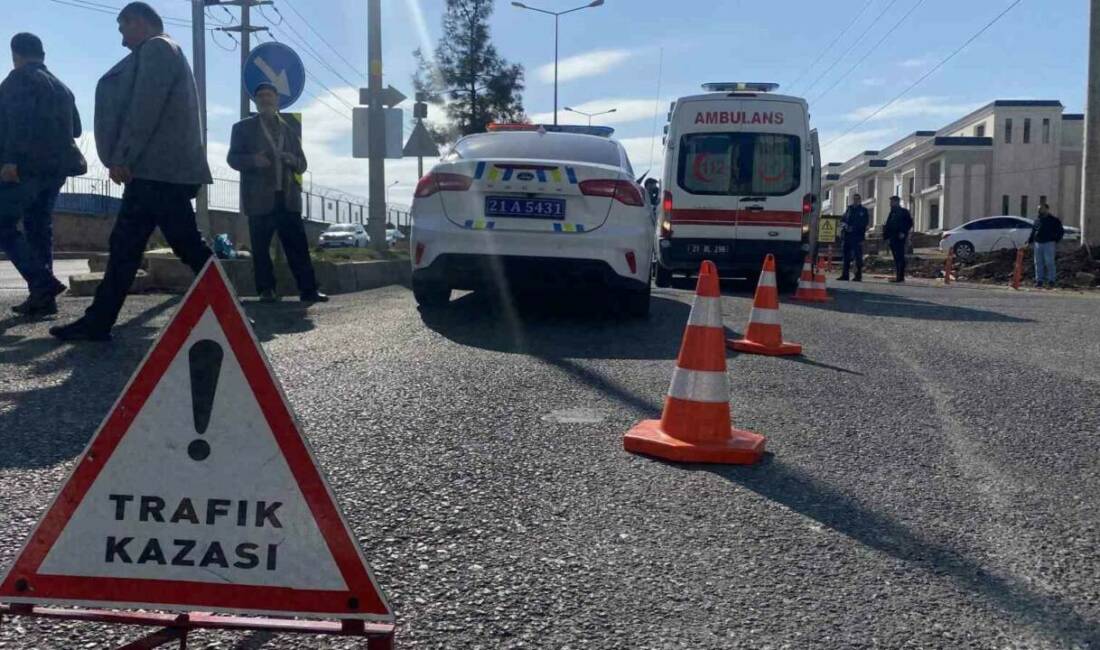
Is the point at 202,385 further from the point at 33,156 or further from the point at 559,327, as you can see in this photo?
the point at 559,327

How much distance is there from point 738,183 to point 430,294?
6746 mm

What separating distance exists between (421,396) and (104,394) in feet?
4.68

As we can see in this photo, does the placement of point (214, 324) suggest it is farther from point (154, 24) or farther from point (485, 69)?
point (485, 69)

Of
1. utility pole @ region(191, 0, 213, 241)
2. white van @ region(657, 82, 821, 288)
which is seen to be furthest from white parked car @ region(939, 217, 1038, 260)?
utility pole @ region(191, 0, 213, 241)

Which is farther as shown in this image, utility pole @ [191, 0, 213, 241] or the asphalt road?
utility pole @ [191, 0, 213, 241]

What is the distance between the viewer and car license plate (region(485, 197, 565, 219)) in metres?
7.90

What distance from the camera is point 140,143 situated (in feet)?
20.4

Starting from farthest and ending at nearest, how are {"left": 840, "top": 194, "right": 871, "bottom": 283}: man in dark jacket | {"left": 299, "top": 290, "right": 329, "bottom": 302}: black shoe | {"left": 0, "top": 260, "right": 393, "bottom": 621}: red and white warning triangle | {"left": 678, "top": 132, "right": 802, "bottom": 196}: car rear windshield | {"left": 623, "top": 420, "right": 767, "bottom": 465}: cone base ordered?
1. {"left": 840, "top": 194, "right": 871, "bottom": 283}: man in dark jacket
2. {"left": 678, "top": 132, "right": 802, "bottom": 196}: car rear windshield
3. {"left": 299, "top": 290, "right": 329, "bottom": 302}: black shoe
4. {"left": 623, "top": 420, "right": 767, "bottom": 465}: cone base
5. {"left": 0, "top": 260, "right": 393, "bottom": 621}: red and white warning triangle

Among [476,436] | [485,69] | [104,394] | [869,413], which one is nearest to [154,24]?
[104,394]

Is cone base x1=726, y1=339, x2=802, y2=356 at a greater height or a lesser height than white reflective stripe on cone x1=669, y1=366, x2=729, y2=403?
lesser

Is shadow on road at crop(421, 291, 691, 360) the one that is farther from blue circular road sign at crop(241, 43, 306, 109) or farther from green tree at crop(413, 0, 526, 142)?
green tree at crop(413, 0, 526, 142)

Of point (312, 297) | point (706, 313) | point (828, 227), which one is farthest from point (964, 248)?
point (706, 313)

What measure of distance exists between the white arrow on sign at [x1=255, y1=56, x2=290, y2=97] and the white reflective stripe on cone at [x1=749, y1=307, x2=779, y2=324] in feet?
19.7

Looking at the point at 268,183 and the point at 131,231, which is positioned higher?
the point at 268,183
